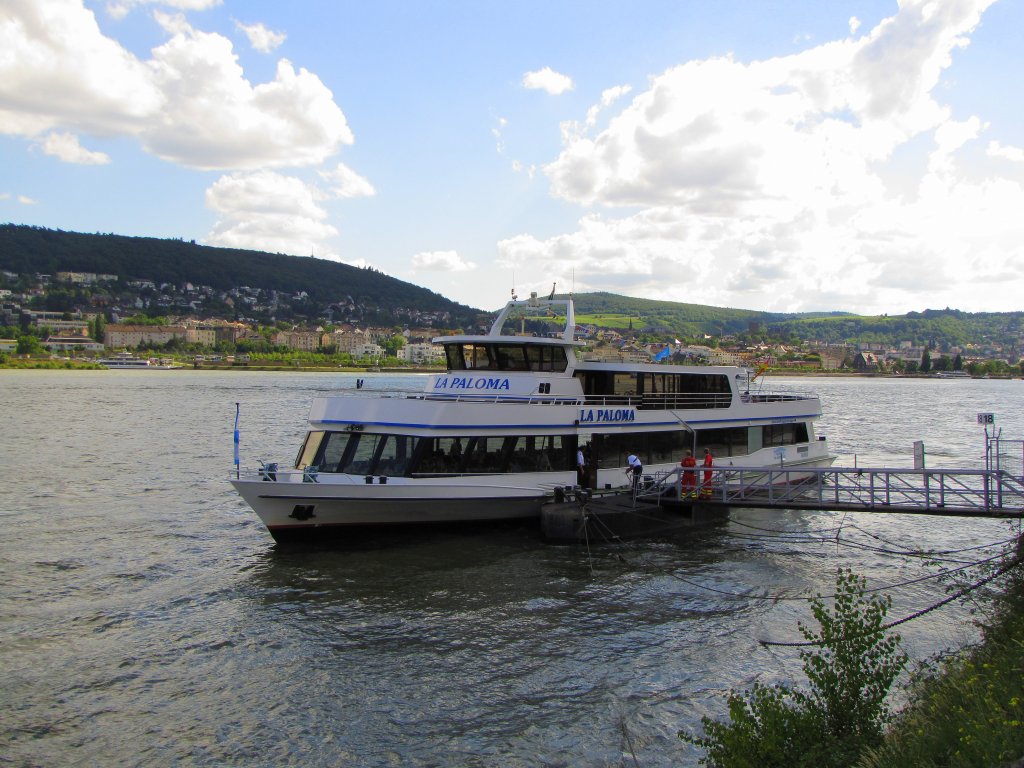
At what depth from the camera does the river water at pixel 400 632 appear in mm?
9977

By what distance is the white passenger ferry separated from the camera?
17.4m

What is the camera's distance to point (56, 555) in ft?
60.6

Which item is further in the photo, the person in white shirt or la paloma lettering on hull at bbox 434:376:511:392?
la paloma lettering on hull at bbox 434:376:511:392

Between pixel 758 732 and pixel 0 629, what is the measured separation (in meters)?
12.7

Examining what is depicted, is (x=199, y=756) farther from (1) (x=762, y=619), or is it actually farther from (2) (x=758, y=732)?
(1) (x=762, y=619)

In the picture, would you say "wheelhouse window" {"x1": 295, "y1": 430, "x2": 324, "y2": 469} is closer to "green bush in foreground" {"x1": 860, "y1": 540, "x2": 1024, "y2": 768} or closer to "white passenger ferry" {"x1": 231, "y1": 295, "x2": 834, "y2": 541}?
"white passenger ferry" {"x1": 231, "y1": 295, "x2": 834, "y2": 541}

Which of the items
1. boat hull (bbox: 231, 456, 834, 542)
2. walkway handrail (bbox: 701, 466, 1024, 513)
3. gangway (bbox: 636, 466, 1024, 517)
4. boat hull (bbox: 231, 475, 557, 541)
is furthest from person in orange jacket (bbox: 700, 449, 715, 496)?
boat hull (bbox: 231, 475, 557, 541)

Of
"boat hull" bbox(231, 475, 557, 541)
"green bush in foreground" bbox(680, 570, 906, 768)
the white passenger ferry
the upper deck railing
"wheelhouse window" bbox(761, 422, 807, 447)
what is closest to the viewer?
"green bush in foreground" bbox(680, 570, 906, 768)

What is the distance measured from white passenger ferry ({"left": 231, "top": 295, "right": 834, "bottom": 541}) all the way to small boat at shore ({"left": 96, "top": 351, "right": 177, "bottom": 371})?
533 feet

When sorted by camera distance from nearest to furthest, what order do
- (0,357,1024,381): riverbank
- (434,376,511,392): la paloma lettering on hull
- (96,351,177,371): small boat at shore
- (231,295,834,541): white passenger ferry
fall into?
(231,295,834,541): white passenger ferry
(434,376,511,392): la paloma lettering on hull
(0,357,1024,381): riverbank
(96,351,177,371): small boat at shore

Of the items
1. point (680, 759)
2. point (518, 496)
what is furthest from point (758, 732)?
point (518, 496)

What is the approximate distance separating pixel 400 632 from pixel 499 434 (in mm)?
6472

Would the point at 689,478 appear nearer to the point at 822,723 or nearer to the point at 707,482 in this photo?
the point at 707,482

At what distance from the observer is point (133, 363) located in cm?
17000
